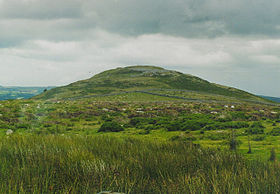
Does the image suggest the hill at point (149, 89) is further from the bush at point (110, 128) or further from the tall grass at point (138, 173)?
the tall grass at point (138, 173)

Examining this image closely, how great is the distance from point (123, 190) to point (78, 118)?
1625 cm

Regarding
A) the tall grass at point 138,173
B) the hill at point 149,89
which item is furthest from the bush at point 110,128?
the hill at point 149,89

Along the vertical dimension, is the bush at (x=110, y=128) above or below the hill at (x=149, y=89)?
below

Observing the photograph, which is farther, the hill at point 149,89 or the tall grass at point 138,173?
the hill at point 149,89

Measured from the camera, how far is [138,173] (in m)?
5.51

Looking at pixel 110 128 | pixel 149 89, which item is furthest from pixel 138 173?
pixel 149 89

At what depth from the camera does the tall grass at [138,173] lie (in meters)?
4.37

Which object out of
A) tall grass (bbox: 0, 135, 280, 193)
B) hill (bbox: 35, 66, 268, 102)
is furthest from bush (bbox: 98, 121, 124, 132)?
hill (bbox: 35, 66, 268, 102)

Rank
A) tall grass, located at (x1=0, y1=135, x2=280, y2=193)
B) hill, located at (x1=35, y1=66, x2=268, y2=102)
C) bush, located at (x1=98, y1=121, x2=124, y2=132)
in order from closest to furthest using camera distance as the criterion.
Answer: tall grass, located at (x1=0, y1=135, x2=280, y2=193), bush, located at (x1=98, y1=121, x2=124, y2=132), hill, located at (x1=35, y1=66, x2=268, y2=102)

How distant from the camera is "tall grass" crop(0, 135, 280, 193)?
4.37m

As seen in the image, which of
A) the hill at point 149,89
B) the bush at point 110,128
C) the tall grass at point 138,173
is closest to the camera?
the tall grass at point 138,173

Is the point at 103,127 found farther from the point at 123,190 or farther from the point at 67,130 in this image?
the point at 123,190

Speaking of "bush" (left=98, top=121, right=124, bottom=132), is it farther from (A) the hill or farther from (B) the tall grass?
(A) the hill

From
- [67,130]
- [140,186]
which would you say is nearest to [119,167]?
[140,186]
